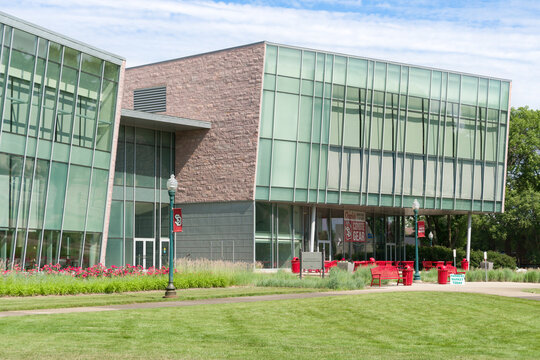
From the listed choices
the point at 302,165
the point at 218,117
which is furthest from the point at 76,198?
the point at 302,165

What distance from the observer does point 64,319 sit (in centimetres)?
1488

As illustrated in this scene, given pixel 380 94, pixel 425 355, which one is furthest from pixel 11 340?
pixel 380 94

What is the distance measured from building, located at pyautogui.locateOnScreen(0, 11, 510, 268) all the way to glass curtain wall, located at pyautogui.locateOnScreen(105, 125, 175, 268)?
2.6 inches

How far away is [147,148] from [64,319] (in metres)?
29.5

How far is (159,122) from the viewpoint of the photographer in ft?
137

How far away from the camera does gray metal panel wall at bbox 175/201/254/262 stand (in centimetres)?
4256

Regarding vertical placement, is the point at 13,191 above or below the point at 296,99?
below

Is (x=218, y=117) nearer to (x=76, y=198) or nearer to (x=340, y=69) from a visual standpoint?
(x=340, y=69)

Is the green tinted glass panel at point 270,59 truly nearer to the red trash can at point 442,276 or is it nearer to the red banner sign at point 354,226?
the red banner sign at point 354,226

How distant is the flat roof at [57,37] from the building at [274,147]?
5631 millimetres

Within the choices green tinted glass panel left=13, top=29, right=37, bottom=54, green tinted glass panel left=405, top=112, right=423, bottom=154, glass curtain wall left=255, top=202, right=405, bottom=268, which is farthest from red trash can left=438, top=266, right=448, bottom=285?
green tinted glass panel left=13, top=29, right=37, bottom=54

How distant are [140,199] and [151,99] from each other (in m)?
7.56

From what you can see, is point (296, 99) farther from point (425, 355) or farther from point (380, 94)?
point (425, 355)

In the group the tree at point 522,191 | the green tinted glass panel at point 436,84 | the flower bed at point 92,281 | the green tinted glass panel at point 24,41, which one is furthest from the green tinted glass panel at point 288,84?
the tree at point 522,191
